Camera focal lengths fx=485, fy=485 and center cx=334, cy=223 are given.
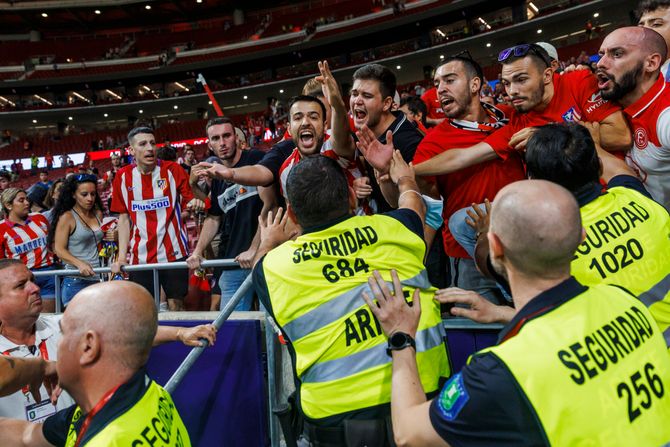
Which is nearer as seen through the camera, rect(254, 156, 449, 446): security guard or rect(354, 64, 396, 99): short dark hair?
rect(254, 156, 449, 446): security guard

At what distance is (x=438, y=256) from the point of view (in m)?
3.14

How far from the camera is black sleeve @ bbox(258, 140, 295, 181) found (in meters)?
3.14

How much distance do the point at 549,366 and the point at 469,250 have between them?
1.54m

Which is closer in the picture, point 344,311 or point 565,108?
point 344,311

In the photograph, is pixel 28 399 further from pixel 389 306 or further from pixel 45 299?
pixel 45 299

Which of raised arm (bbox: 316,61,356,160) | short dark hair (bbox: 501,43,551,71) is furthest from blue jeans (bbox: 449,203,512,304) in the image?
short dark hair (bbox: 501,43,551,71)

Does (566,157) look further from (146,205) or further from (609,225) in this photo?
(146,205)

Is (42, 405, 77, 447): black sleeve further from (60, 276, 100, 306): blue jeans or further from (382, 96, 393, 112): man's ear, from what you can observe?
(60, 276, 100, 306): blue jeans

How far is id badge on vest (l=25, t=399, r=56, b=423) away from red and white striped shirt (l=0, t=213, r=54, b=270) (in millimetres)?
2876

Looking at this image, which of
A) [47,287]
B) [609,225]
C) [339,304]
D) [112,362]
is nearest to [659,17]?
[609,225]

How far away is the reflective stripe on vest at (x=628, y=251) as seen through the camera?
1.63 metres

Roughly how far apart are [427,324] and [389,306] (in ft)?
0.95

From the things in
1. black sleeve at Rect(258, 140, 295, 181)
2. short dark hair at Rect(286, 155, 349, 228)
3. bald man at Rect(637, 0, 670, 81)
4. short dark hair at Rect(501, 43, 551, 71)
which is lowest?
short dark hair at Rect(286, 155, 349, 228)

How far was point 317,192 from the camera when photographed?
188 cm
